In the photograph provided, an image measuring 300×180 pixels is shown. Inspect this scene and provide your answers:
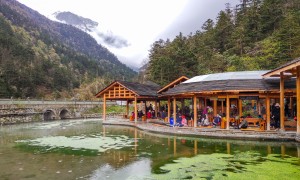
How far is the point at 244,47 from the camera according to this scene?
4084cm

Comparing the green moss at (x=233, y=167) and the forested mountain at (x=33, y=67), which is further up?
the forested mountain at (x=33, y=67)

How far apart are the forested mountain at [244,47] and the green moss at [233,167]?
80.1 ft

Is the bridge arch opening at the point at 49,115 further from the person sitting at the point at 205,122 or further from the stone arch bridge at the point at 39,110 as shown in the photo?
the person sitting at the point at 205,122

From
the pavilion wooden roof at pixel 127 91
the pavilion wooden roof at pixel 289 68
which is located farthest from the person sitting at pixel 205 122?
the pavilion wooden roof at pixel 127 91

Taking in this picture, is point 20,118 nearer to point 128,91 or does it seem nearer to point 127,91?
point 127,91

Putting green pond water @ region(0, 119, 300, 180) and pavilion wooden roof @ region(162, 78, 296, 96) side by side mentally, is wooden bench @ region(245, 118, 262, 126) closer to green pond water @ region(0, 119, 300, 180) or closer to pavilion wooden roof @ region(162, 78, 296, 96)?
→ pavilion wooden roof @ region(162, 78, 296, 96)

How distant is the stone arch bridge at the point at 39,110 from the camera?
29828mm

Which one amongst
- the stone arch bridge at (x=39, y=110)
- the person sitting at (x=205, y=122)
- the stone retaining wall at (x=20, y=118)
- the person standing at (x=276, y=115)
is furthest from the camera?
the stone arch bridge at (x=39, y=110)

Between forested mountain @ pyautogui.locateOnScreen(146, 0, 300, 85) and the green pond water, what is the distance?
75.2ft

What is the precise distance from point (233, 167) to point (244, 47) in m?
36.0

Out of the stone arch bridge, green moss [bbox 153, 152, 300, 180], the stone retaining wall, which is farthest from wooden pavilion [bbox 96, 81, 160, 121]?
green moss [bbox 153, 152, 300, 180]

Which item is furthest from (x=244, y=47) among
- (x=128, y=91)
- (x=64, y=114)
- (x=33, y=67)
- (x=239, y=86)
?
(x=33, y=67)

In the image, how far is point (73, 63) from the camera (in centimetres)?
9269

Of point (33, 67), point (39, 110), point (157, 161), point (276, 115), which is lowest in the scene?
point (157, 161)
